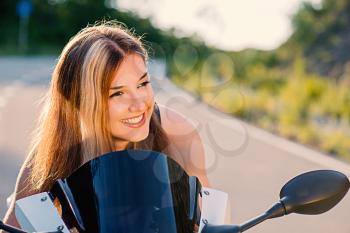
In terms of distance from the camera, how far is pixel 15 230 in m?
1.93

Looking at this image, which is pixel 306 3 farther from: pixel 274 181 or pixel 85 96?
pixel 85 96

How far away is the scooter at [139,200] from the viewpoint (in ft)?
6.36

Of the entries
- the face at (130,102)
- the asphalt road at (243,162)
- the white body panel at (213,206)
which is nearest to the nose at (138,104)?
the face at (130,102)

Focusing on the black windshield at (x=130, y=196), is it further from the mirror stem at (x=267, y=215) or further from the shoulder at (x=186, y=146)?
the shoulder at (x=186, y=146)

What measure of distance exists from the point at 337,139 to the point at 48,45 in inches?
1711

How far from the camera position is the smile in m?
2.59

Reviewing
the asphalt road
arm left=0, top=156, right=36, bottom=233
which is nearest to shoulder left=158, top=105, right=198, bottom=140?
the asphalt road

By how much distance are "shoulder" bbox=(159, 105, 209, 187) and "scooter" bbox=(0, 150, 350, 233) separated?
726 millimetres

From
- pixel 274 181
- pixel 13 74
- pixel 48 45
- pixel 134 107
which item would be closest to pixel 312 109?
pixel 274 181

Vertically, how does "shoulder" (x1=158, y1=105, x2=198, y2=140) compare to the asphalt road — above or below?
above

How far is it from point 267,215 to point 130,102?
79 cm

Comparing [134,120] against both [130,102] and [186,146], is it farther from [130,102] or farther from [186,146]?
[186,146]

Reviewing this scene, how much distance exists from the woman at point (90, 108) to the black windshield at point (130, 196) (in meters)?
0.40

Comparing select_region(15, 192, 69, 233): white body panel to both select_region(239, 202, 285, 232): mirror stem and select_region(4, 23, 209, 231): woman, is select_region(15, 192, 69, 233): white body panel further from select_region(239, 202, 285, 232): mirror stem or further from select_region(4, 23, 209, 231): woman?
select_region(239, 202, 285, 232): mirror stem
